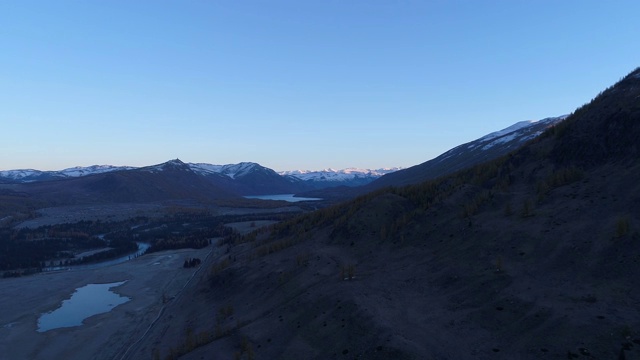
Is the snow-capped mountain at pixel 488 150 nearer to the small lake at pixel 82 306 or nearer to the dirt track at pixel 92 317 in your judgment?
the dirt track at pixel 92 317

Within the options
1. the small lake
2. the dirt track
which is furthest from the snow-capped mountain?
the small lake

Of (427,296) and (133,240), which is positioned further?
(133,240)

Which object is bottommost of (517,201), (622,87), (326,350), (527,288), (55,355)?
(55,355)

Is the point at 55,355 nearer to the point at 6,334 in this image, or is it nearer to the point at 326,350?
the point at 6,334

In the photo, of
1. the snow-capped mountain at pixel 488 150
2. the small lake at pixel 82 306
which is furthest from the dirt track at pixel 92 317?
the snow-capped mountain at pixel 488 150

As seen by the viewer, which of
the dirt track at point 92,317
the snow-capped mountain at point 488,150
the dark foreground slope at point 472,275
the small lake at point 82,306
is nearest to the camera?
the dark foreground slope at point 472,275

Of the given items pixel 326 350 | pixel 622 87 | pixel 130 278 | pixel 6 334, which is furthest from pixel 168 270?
pixel 622 87
